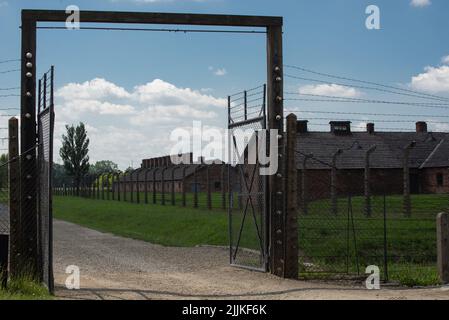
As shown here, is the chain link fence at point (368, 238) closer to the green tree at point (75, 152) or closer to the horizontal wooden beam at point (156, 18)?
the horizontal wooden beam at point (156, 18)

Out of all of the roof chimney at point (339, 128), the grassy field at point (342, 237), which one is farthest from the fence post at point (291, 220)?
the roof chimney at point (339, 128)

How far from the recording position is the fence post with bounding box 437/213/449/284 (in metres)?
11.4

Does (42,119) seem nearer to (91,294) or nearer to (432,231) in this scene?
(91,294)

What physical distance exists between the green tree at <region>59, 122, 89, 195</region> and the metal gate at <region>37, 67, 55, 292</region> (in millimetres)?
79488

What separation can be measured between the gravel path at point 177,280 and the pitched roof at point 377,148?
26.4m

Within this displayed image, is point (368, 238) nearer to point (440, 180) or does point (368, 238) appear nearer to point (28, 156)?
point (28, 156)

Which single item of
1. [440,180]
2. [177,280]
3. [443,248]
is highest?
[440,180]

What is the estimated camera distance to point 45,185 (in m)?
9.70

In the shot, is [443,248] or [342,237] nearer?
[443,248]

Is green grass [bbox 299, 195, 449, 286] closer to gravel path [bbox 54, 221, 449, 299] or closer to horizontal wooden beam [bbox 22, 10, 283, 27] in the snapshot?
gravel path [bbox 54, 221, 449, 299]

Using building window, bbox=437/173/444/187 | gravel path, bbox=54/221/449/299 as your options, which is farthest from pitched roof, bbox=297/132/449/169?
gravel path, bbox=54/221/449/299

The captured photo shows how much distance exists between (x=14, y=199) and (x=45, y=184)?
109 cm

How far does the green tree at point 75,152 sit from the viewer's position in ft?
294

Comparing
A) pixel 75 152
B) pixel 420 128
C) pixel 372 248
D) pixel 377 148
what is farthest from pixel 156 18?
pixel 75 152
